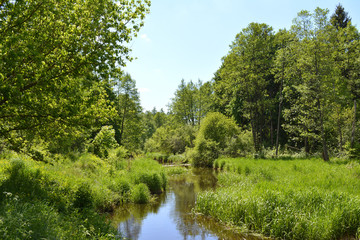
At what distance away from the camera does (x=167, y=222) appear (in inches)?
425

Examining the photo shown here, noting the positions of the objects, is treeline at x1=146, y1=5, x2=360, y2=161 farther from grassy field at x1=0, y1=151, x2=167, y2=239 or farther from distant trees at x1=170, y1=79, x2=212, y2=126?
distant trees at x1=170, y1=79, x2=212, y2=126

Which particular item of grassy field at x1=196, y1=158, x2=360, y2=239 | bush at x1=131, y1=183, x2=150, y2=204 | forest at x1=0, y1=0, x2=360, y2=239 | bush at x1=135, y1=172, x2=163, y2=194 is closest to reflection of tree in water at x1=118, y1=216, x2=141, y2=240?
forest at x1=0, y1=0, x2=360, y2=239

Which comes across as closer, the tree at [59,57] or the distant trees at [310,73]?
the tree at [59,57]

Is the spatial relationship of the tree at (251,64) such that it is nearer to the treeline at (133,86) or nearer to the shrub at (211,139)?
the treeline at (133,86)

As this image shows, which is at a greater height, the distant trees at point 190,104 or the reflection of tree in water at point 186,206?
the distant trees at point 190,104

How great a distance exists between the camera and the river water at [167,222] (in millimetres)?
9289

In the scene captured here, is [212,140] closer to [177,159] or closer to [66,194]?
[177,159]

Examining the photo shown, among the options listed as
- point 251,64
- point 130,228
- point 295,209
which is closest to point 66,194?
point 130,228

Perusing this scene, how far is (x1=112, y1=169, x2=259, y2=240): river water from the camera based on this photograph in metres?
9.29

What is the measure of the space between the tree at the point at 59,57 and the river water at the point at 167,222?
14.7 feet

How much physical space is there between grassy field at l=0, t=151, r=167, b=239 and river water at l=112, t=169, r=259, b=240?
0.86 meters

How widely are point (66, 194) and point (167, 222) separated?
444cm

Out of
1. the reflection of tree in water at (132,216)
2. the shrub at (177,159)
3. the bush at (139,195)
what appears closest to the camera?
the reflection of tree in water at (132,216)

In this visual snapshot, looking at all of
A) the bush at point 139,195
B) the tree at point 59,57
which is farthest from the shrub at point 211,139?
the tree at point 59,57
